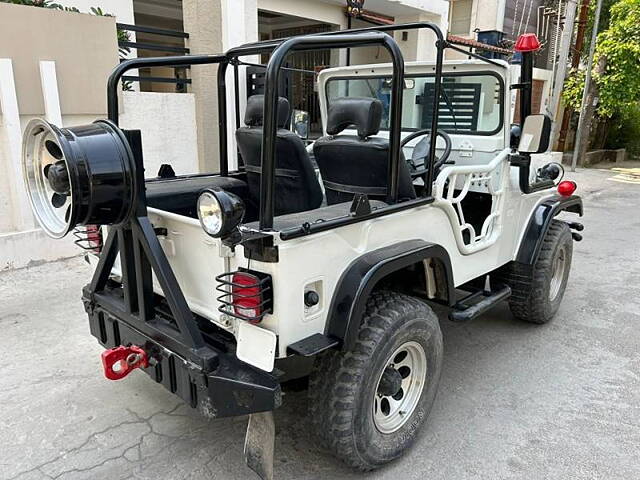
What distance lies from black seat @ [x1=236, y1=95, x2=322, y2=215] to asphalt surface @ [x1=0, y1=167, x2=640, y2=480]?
1217mm

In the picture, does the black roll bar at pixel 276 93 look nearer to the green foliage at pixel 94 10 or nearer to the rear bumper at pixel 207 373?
the rear bumper at pixel 207 373

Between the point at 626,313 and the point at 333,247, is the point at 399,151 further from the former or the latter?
the point at 626,313

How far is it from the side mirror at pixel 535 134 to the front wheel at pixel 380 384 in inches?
54.2

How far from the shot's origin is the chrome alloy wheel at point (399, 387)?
2.62m

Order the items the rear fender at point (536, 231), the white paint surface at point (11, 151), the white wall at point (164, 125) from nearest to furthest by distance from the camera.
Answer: the rear fender at point (536, 231) → the white paint surface at point (11, 151) → the white wall at point (164, 125)

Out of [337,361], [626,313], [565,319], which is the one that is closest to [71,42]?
[337,361]

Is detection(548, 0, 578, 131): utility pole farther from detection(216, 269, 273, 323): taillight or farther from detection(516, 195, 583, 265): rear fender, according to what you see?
detection(216, 269, 273, 323): taillight

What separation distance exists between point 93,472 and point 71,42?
467 centimetres

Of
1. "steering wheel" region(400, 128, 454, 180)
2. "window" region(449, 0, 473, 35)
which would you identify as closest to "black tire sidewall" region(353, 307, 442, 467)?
"steering wheel" region(400, 128, 454, 180)

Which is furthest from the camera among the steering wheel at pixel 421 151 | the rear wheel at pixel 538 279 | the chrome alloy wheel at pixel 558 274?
the chrome alloy wheel at pixel 558 274

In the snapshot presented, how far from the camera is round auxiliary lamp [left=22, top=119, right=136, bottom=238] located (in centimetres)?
200

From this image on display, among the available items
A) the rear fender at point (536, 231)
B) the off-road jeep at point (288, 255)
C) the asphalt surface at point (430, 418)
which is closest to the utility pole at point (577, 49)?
the asphalt surface at point (430, 418)

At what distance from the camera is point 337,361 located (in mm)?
2402

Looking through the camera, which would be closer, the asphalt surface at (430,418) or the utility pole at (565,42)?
the asphalt surface at (430,418)
